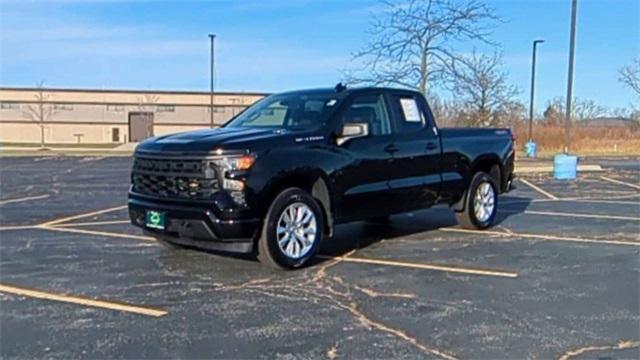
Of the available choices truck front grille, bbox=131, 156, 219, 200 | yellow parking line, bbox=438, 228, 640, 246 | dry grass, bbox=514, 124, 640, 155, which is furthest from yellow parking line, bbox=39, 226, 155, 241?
dry grass, bbox=514, 124, 640, 155

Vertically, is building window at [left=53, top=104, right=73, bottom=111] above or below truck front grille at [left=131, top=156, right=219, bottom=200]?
above

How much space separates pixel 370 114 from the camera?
7766 millimetres

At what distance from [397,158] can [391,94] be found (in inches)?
31.4

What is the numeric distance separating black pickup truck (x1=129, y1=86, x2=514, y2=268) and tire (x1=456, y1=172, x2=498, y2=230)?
398 millimetres

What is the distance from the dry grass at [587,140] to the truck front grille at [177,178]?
108 feet

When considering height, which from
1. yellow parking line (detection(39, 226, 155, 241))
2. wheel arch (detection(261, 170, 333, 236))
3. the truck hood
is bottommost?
yellow parking line (detection(39, 226, 155, 241))

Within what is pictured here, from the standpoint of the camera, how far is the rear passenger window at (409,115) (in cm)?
816

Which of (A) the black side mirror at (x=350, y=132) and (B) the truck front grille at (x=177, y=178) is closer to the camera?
(B) the truck front grille at (x=177, y=178)

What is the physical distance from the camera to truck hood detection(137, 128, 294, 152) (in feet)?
20.9

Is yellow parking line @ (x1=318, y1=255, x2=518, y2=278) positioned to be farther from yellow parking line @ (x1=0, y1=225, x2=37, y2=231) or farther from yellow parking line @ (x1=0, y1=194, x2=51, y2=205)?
yellow parking line @ (x1=0, y1=194, x2=51, y2=205)

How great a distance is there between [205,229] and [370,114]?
2495mm

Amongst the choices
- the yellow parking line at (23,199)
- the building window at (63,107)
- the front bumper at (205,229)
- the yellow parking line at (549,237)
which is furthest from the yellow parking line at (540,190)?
the building window at (63,107)

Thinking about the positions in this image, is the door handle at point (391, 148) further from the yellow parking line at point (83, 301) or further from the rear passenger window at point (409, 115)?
the yellow parking line at point (83, 301)

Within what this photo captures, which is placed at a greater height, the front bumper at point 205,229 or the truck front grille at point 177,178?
the truck front grille at point 177,178
